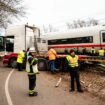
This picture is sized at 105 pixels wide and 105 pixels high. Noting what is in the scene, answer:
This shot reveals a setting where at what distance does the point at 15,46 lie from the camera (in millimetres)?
21203

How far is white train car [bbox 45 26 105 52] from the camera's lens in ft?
60.2

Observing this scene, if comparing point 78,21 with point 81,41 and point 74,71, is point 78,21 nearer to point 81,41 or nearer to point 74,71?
point 81,41

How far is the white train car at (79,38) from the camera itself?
60.2ft

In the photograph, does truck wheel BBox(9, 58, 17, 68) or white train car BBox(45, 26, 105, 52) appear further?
truck wheel BBox(9, 58, 17, 68)

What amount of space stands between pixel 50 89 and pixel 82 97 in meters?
2.16

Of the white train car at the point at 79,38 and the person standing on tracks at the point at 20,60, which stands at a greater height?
the white train car at the point at 79,38

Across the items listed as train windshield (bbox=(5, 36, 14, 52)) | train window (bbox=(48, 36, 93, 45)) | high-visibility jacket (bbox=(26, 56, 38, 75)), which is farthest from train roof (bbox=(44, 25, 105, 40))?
high-visibility jacket (bbox=(26, 56, 38, 75))

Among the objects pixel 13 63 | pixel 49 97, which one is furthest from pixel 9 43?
pixel 49 97

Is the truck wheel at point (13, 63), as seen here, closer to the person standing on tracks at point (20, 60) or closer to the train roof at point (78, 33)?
the person standing on tracks at point (20, 60)

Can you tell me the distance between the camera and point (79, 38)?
19.8 metres

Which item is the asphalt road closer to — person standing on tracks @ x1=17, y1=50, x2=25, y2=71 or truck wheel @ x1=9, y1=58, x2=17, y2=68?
person standing on tracks @ x1=17, y1=50, x2=25, y2=71

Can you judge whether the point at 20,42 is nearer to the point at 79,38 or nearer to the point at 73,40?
the point at 73,40

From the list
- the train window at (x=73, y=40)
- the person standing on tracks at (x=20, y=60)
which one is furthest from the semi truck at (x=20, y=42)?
the person standing on tracks at (x=20, y=60)

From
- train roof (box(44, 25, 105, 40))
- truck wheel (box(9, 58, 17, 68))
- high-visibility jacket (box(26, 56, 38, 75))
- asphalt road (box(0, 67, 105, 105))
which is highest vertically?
train roof (box(44, 25, 105, 40))
